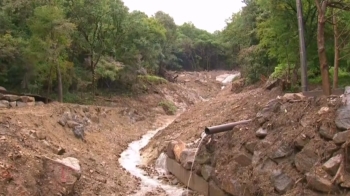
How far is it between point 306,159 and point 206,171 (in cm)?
310

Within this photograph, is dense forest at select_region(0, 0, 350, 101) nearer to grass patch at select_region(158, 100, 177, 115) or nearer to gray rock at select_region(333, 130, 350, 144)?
grass patch at select_region(158, 100, 177, 115)

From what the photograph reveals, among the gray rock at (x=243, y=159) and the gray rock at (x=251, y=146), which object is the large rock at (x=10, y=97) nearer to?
the gray rock at (x=243, y=159)

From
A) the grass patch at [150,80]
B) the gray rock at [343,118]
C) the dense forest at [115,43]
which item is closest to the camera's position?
the gray rock at [343,118]

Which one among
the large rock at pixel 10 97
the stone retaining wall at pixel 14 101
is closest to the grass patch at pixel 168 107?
the stone retaining wall at pixel 14 101

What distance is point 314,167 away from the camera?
6867 mm

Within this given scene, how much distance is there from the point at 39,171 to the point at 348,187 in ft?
21.3

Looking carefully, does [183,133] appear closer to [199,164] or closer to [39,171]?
[199,164]

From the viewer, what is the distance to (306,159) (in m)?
7.14

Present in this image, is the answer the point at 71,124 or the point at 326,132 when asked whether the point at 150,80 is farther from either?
the point at 326,132

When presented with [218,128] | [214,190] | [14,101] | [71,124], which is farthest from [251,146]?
[14,101]

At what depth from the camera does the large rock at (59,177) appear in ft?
28.6

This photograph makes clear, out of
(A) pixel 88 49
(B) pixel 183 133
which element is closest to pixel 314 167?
(B) pixel 183 133

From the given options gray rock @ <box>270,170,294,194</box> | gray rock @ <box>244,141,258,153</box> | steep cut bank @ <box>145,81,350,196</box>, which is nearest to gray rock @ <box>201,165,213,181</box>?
steep cut bank @ <box>145,81,350,196</box>

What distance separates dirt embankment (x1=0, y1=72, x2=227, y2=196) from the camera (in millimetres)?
8634
